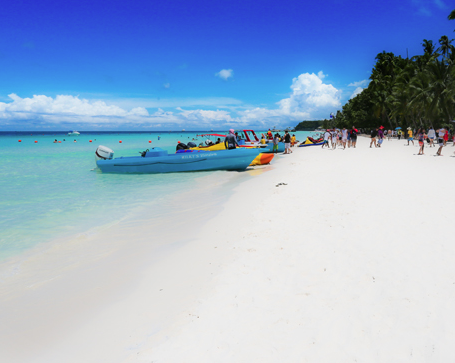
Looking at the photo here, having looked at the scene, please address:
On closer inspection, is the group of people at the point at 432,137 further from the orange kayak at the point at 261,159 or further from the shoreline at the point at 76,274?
the shoreline at the point at 76,274

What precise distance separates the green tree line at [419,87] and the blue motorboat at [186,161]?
2082 cm

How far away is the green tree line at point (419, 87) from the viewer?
1024 inches

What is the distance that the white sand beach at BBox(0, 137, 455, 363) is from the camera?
2236 millimetres

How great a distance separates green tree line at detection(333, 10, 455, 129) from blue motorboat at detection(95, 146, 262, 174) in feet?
68.3

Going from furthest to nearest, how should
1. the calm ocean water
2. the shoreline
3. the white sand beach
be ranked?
1. the calm ocean water
2. the shoreline
3. the white sand beach

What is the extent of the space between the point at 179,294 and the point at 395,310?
218 cm

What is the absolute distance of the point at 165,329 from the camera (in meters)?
2.54

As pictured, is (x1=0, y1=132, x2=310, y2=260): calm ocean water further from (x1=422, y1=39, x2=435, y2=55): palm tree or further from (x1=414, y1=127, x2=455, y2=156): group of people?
(x1=422, y1=39, x2=435, y2=55): palm tree

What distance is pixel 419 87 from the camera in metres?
28.7

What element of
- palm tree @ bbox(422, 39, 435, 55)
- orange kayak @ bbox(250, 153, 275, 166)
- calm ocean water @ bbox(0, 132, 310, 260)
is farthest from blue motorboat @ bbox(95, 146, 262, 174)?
palm tree @ bbox(422, 39, 435, 55)

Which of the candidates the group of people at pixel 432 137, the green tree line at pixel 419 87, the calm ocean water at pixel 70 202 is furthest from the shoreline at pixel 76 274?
the green tree line at pixel 419 87

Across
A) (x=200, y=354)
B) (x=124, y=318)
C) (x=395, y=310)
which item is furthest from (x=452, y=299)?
(x=124, y=318)

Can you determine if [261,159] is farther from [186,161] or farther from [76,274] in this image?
[76,274]

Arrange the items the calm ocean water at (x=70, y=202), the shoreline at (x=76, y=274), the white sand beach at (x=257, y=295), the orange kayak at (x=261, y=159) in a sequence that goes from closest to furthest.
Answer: the white sand beach at (x=257, y=295), the shoreline at (x=76, y=274), the calm ocean water at (x=70, y=202), the orange kayak at (x=261, y=159)
